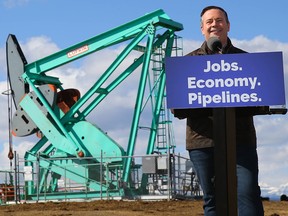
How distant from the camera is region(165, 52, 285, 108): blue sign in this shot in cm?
394

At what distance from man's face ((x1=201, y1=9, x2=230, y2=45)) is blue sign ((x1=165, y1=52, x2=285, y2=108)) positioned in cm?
47

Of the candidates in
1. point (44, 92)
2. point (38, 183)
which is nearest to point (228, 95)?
point (38, 183)

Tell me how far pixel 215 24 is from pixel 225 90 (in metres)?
0.65

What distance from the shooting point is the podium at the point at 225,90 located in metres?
3.86

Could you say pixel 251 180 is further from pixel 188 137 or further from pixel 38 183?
pixel 38 183

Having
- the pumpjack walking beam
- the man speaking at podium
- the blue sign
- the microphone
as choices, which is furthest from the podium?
the pumpjack walking beam

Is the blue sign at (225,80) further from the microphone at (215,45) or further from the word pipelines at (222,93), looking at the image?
the microphone at (215,45)

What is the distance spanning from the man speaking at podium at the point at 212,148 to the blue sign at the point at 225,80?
1.30ft

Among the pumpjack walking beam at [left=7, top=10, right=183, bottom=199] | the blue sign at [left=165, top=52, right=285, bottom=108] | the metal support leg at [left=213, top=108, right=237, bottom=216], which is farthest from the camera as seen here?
the pumpjack walking beam at [left=7, top=10, right=183, bottom=199]

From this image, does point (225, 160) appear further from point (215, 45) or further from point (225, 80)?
point (215, 45)

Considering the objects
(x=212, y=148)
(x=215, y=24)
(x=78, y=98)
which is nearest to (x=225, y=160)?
(x=212, y=148)

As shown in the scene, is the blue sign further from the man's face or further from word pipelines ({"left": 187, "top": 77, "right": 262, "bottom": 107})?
the man's face

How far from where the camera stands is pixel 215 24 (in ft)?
14.6

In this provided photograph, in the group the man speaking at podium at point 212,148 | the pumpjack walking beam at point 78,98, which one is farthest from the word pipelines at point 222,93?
the pumpjack walking beam at point 78,98
